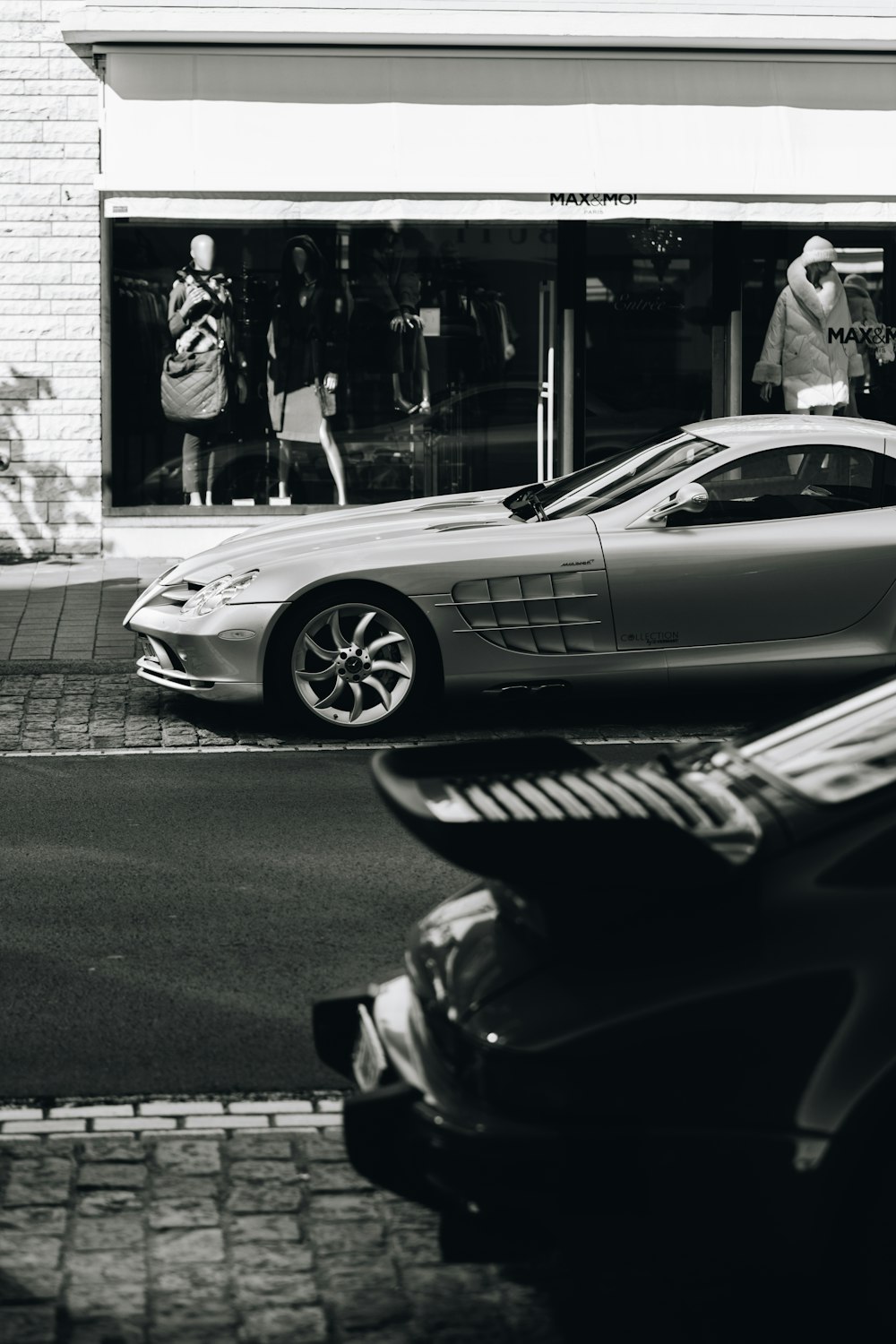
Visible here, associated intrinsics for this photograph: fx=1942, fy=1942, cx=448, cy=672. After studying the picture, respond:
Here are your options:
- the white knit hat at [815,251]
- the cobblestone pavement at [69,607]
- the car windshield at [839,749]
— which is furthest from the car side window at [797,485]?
the white knit hat at [815,251]

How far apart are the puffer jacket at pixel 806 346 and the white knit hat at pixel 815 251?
0.21 ft

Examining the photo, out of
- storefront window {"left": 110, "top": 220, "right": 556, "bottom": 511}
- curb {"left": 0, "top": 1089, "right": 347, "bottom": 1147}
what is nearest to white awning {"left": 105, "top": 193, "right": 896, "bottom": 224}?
storefront window {"left": 110, "top": 220, "right": 556, "bottom": 511}

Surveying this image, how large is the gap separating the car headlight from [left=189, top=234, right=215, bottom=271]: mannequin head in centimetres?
668

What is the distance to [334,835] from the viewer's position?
7348mm

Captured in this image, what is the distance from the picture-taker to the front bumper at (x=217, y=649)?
9.04 m

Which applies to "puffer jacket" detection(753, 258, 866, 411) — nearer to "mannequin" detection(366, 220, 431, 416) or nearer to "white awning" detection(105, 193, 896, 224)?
"white awning" detection(105, 193, 896, 224)

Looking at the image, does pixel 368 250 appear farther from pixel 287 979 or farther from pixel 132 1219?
pixel 132 1219

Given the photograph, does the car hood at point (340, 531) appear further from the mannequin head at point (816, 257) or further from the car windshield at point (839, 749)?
the mannequin head at point (816, 257)

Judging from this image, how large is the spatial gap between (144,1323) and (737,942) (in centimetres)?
132

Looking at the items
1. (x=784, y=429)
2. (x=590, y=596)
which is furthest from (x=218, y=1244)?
A: (x=784, y=429)

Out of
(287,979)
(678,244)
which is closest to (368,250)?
(678,244)

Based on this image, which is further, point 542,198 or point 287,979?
point 542,198

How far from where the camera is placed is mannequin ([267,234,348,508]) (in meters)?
15.5

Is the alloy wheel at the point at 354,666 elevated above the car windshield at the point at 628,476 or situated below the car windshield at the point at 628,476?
below
